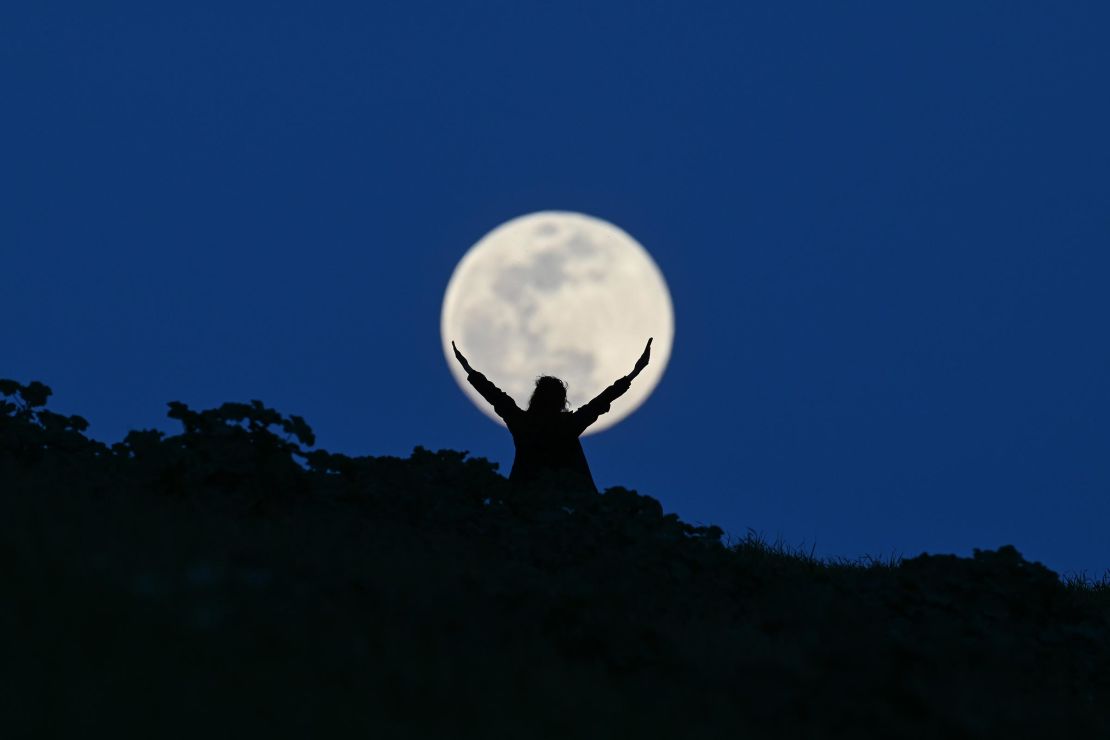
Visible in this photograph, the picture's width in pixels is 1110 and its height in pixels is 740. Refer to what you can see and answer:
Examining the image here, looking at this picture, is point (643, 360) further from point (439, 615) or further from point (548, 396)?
point (439, 615)

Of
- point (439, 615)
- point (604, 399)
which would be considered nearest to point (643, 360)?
point (604, 399)

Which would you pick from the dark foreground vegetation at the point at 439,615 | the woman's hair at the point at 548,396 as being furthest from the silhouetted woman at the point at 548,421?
the dark foreground vegetation at the point at 439,615

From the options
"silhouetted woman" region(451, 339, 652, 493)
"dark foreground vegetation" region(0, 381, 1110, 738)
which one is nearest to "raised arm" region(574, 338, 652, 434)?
"silhouetted woman" region(451, 339, 652, 493)

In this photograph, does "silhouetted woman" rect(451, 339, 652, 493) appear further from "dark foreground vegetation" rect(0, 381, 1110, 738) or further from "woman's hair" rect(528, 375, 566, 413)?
"dark foreground vegetation" rect(0, 381, 1110, 738)

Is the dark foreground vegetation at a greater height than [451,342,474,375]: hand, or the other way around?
[451,342,474,375]: hand

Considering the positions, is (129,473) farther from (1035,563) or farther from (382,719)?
(1035,563)

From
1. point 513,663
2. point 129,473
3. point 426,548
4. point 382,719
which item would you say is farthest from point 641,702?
point 129,473

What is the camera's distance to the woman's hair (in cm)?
1408

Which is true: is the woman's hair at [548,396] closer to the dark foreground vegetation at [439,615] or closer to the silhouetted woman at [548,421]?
the silhouetted woman at [548,421]

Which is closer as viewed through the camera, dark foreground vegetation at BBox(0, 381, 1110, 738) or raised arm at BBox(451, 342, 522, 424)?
dark foreground vegetation at BBox(0, 381, 1110, 738)

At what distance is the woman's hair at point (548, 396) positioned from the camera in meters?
14.1

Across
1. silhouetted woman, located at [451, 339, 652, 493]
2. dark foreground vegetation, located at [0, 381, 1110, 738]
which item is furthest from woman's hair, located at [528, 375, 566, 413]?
dark foreground vegetation, located at [0, 381, 1110, 738]

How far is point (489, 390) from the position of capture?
14.3 meters

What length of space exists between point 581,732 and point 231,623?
1.96 meters
